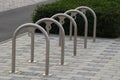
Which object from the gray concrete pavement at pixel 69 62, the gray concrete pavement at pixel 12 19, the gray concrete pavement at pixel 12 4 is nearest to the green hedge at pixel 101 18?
the gray concrete pavement at pixel 69 62

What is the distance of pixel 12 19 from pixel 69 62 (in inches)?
275

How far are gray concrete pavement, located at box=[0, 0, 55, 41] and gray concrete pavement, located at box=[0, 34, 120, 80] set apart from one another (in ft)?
4.23

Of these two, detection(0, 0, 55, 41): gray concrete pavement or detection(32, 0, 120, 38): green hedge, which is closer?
detection(32, 0, 120, 38): green hedge

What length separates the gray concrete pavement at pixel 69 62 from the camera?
7.12m

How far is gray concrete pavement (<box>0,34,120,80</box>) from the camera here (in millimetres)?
7121

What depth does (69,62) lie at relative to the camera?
26.7ft

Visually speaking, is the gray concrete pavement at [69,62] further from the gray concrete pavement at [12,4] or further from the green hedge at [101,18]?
the gray concrete pavement at [12,4]

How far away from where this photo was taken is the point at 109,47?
9805 mm

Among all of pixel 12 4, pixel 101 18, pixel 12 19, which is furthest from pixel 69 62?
pixel 12 4

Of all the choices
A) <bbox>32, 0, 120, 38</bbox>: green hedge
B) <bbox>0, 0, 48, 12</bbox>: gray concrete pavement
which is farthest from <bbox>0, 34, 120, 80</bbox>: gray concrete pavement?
<bbox>0, 0, 48, 12</bbox>: gray concrete pavement

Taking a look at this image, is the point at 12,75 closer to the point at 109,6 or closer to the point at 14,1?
the point at 109,6

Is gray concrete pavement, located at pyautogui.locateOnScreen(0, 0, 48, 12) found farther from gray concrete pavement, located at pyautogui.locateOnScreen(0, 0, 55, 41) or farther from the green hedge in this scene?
the green hedge

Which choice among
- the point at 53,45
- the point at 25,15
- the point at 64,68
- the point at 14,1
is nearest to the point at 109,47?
the point at 53,45

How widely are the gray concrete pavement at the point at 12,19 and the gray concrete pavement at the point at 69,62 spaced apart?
1288mm
